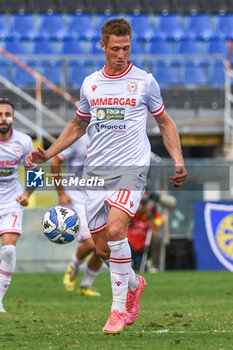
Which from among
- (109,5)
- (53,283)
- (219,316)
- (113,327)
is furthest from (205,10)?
(113,327)

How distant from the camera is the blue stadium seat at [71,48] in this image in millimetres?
21328

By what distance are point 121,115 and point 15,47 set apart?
52.0 ft

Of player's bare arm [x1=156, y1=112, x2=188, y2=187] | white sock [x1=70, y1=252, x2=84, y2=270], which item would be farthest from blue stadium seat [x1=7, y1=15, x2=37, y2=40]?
player's bare arm [x1=156, y1=112, x2=188, y2=187]

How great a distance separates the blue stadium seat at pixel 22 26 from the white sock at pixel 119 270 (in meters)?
16.6

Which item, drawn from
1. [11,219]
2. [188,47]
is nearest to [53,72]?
[188,47]

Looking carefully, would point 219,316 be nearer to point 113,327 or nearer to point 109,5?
point 113,327

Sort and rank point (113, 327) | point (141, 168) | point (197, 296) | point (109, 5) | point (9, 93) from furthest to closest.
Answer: point (109, 5) < point (9, 93) < point (197, 296) < point (141, 168) < point (113, 327)

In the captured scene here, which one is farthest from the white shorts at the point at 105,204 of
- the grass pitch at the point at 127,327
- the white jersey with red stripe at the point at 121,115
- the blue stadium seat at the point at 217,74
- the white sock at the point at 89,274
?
the blue stadium seat at the point at 217,74

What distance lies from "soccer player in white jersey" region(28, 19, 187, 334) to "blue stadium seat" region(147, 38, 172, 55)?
15.6m

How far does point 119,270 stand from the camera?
582 cm

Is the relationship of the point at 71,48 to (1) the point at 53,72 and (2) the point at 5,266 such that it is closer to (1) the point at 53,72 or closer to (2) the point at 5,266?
(1) the point at 53,72

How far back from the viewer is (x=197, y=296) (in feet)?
33.8

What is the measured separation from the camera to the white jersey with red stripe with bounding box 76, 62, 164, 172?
5949mm

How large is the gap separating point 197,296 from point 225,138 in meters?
8.70
